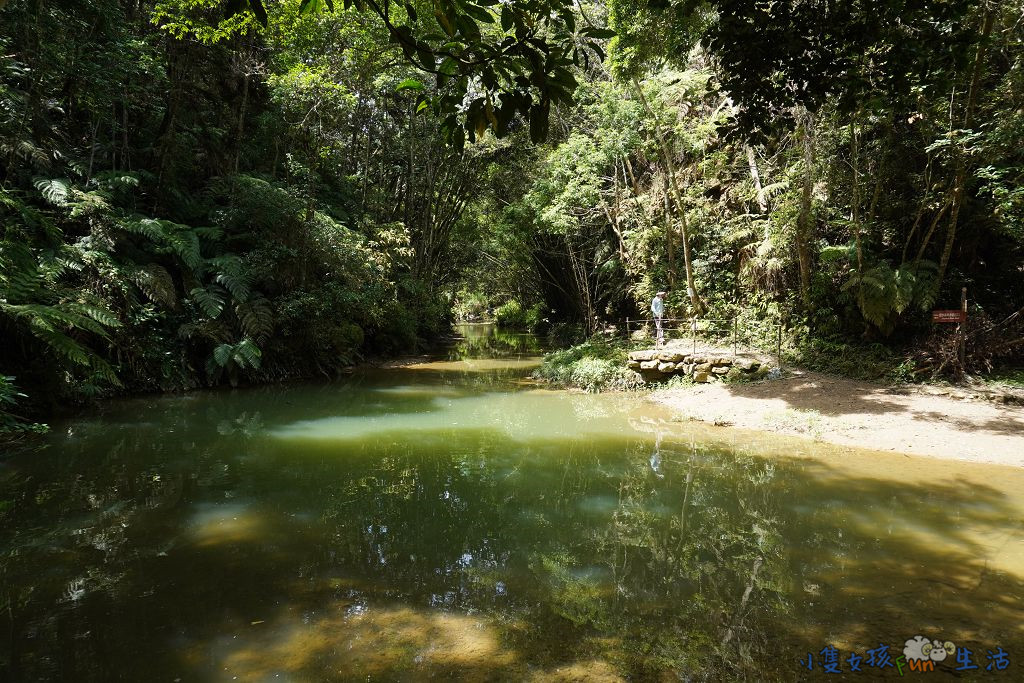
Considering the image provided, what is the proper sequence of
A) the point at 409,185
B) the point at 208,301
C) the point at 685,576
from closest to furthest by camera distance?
the point at 685,576 < the point at 208,301 < the point at 409,185

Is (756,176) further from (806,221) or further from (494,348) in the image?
(494,348)

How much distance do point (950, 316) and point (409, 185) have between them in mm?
16958

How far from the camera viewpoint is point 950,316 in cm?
985

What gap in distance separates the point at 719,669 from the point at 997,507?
14.7ft

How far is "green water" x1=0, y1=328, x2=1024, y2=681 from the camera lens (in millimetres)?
3209

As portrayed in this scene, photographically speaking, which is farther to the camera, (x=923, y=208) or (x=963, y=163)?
(x=923, y=208)

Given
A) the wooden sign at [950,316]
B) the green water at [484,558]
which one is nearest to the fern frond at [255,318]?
the green water at [484,558]

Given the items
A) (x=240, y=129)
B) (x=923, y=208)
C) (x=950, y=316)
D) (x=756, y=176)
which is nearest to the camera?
(x=950, y=316)

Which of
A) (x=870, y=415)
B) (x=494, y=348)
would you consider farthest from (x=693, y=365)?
(x=494, y=348)

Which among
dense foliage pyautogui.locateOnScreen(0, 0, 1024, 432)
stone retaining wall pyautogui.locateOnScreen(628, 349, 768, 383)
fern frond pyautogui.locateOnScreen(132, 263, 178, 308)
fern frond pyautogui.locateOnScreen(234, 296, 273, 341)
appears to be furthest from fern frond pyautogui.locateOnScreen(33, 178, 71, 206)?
stone retaining wall pyautogui.locateOnScreen(628, 349, 768, 383)

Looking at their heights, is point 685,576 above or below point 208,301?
below

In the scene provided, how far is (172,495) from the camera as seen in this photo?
231 inches

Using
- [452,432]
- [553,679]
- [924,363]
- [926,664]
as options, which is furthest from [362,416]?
[924,363]

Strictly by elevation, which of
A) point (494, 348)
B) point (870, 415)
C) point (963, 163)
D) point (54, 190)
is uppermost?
point (54, 190)
